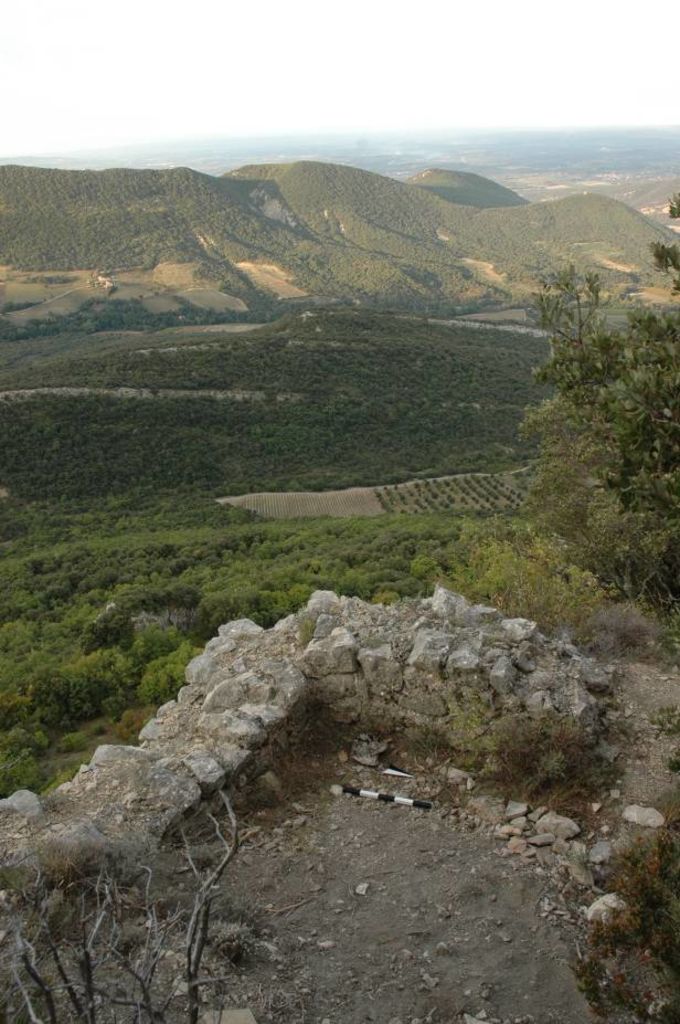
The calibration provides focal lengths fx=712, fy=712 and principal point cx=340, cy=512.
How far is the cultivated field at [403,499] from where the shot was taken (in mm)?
57219

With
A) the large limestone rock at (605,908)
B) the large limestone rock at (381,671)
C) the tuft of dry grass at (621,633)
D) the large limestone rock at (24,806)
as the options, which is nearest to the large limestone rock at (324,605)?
the large limestone rock at (381,671)

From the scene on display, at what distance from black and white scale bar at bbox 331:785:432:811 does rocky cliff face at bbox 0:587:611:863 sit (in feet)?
3.03

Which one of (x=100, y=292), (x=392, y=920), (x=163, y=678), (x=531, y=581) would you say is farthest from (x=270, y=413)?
(x=100, y=292)

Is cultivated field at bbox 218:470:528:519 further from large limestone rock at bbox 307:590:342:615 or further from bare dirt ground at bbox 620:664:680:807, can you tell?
bare dirt ground at bbox 620:664:680:807

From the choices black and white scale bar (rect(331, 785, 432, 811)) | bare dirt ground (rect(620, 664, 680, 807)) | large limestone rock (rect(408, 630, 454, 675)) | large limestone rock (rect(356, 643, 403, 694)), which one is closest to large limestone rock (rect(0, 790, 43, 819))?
black and white scale bar (rect(331, 785, 432, 811))

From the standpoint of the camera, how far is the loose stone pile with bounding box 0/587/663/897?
25.3ft

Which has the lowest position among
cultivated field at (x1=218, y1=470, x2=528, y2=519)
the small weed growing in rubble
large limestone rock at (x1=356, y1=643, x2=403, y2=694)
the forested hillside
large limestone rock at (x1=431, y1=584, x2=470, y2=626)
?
cultivated field at (x1=218, y1=470, x2=528, y2=519)

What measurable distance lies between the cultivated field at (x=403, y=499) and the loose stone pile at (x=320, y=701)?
146ft

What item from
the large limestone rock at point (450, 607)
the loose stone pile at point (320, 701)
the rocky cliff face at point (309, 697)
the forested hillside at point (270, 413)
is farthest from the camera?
the forested hillside at point (270, 413)

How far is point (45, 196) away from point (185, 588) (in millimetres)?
188974

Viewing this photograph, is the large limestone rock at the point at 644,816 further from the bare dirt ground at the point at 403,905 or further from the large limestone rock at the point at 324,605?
the large limestone rock at the point at 324,605

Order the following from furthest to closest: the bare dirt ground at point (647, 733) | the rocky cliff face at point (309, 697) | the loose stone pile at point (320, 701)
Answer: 1. the bare dirt ground at point (647, 733)
2. the rocky cliff face at point (309, 697)
3. the loose stone pile at point (320, 701)

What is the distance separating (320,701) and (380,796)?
1803 millimetres

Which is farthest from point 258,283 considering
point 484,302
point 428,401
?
point 428,401
